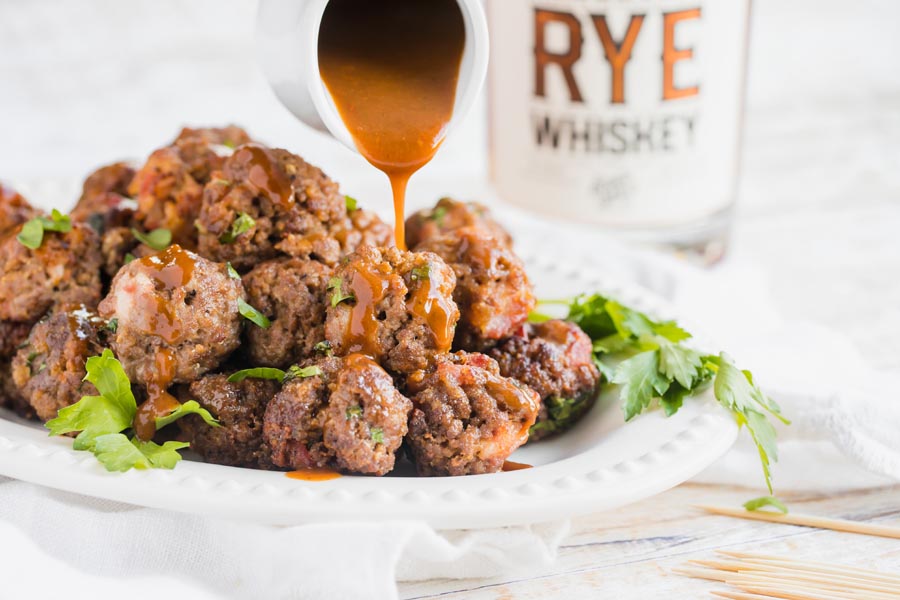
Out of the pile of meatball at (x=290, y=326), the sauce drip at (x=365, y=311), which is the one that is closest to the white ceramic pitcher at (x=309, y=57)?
the pile of meatball at (x=290, y=326)

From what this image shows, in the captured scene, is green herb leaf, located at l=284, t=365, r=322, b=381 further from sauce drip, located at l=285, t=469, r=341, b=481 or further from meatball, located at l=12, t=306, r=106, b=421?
meatball, located at l=12, t=306, r=106, b=421

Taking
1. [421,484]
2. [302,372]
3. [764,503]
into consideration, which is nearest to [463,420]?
[421,484]

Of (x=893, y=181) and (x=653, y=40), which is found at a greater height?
(x=653, y=40)

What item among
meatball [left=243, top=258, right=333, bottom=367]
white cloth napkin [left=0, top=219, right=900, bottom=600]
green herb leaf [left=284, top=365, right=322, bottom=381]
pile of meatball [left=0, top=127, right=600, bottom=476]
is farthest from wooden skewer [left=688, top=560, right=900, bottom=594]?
meatball [left=243, top=258, right=333, bottom=367]

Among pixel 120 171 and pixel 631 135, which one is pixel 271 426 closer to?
pixel 120 171

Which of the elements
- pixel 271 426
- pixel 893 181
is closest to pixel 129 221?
pixel 271 426

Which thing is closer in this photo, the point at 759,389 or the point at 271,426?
the point at 271,426

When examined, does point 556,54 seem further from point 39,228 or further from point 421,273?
point 39,228

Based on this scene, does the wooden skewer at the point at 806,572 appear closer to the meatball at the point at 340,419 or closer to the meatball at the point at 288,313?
the meatball at the point at 340,419
